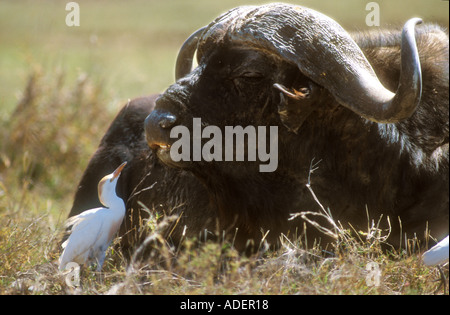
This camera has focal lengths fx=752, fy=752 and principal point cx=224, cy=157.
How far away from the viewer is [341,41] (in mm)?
4469

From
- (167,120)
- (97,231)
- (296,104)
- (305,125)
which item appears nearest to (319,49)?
(296,104)

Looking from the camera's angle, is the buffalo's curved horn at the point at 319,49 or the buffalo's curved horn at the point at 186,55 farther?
the buffalo's curved horn at the point at 186,55

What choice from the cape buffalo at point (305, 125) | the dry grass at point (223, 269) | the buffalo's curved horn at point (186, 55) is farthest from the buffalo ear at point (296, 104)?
the buffalo's curved horn at point (186, 55)

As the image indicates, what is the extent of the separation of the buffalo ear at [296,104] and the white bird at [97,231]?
1.01 meters

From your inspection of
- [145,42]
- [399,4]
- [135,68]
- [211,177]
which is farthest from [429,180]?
[145,42]

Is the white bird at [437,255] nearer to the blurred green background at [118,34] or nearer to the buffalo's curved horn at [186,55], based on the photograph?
the buffalo's curved horn at [186,55]

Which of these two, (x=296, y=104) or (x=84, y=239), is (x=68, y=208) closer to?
(x=84, y=239)

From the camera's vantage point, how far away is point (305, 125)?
15.3ft

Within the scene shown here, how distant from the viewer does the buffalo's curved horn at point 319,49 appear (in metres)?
4.31

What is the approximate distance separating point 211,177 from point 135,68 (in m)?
12.5

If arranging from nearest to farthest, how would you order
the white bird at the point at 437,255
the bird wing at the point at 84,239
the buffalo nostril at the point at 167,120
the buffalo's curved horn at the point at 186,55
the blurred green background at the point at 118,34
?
the white bird at the point at 437,255 → the bird wing at the point at 84,239 → the buffalo nostril at the point at 167,120 → the buffalo's curved horn at the point at 186,55 → the blurred green background at the point at 118,34

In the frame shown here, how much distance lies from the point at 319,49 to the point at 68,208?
410 centimetres

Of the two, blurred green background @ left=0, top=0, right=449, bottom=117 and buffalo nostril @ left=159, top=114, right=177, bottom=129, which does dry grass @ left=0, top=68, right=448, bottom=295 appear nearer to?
buffalo nostril @ left=159, top=114, right=177, bottom=129

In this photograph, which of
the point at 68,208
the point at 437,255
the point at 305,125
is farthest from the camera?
the point at 68,208
